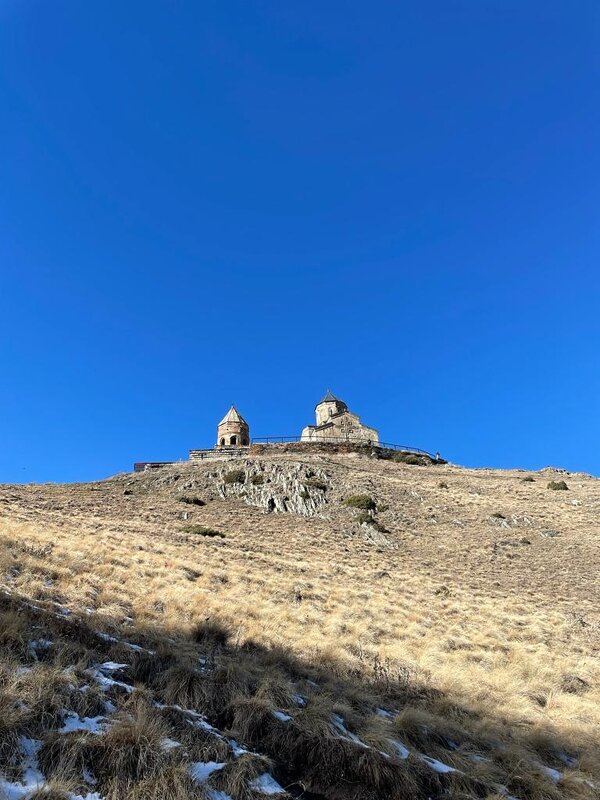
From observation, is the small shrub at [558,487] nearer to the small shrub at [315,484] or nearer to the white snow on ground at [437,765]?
the small shrub at [315,484]

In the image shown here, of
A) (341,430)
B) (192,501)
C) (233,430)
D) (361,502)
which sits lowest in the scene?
(192,501)

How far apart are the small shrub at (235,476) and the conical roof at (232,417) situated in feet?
91.3

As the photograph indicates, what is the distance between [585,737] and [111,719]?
8845mm

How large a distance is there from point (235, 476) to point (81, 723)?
4112cm

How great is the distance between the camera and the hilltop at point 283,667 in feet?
16.4

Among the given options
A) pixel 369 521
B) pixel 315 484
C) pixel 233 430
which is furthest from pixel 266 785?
pixel 233 430

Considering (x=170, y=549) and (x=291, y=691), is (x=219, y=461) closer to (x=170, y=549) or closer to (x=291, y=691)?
(x=170, y=549)

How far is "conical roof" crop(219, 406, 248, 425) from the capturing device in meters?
74.6

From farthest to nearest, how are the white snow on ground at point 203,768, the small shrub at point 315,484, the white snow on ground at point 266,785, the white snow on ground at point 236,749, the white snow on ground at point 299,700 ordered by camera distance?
the small shrub at point 315,484 < the white snow on ground at point 299,700 < the white snow on ground at point 236,749 < the white snow on ground at point 266,785 < the white snow on ground at point 203,768

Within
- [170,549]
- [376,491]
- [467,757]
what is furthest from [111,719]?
[376,491]

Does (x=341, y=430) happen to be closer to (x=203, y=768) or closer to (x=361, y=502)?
(x=361, y=502)

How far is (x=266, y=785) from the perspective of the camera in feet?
16.2

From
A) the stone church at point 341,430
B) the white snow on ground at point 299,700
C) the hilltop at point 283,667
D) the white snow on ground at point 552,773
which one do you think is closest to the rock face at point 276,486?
the hilltop at point 283,667

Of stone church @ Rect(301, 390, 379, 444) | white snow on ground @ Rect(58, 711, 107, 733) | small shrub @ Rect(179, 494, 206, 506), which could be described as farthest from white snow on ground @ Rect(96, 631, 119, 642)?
stone church @ Rect(301, 390, 379, 444)
